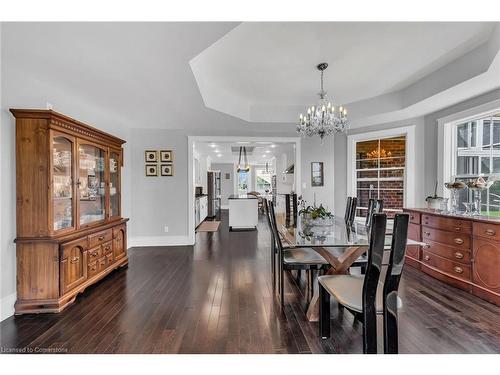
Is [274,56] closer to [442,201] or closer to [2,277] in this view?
[442,201]

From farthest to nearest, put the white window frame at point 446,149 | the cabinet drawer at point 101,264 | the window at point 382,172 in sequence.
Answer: the window at point 382,172 < the white window frame at point 446,149 < the cabinet drawer at point 101,264

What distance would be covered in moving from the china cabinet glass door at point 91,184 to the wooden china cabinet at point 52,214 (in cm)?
2

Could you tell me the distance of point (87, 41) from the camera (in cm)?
215

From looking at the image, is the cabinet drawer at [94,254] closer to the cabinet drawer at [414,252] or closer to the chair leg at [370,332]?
the chair leg at [370,332]

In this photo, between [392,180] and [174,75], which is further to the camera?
[392,180]

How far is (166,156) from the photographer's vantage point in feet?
16.1

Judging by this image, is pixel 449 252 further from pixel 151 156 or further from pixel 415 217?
pixel 151 156

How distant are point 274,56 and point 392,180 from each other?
11.0ft

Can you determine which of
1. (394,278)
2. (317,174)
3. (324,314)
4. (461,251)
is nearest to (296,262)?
(324,314)

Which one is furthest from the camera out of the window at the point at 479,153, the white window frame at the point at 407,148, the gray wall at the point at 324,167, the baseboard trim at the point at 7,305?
the gray wall at the point at 324,167

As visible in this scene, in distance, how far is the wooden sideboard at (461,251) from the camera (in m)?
2.48

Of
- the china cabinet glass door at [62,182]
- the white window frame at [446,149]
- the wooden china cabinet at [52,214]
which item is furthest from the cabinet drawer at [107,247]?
the white window frame at [446,149]

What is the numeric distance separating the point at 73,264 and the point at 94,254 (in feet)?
1.18
